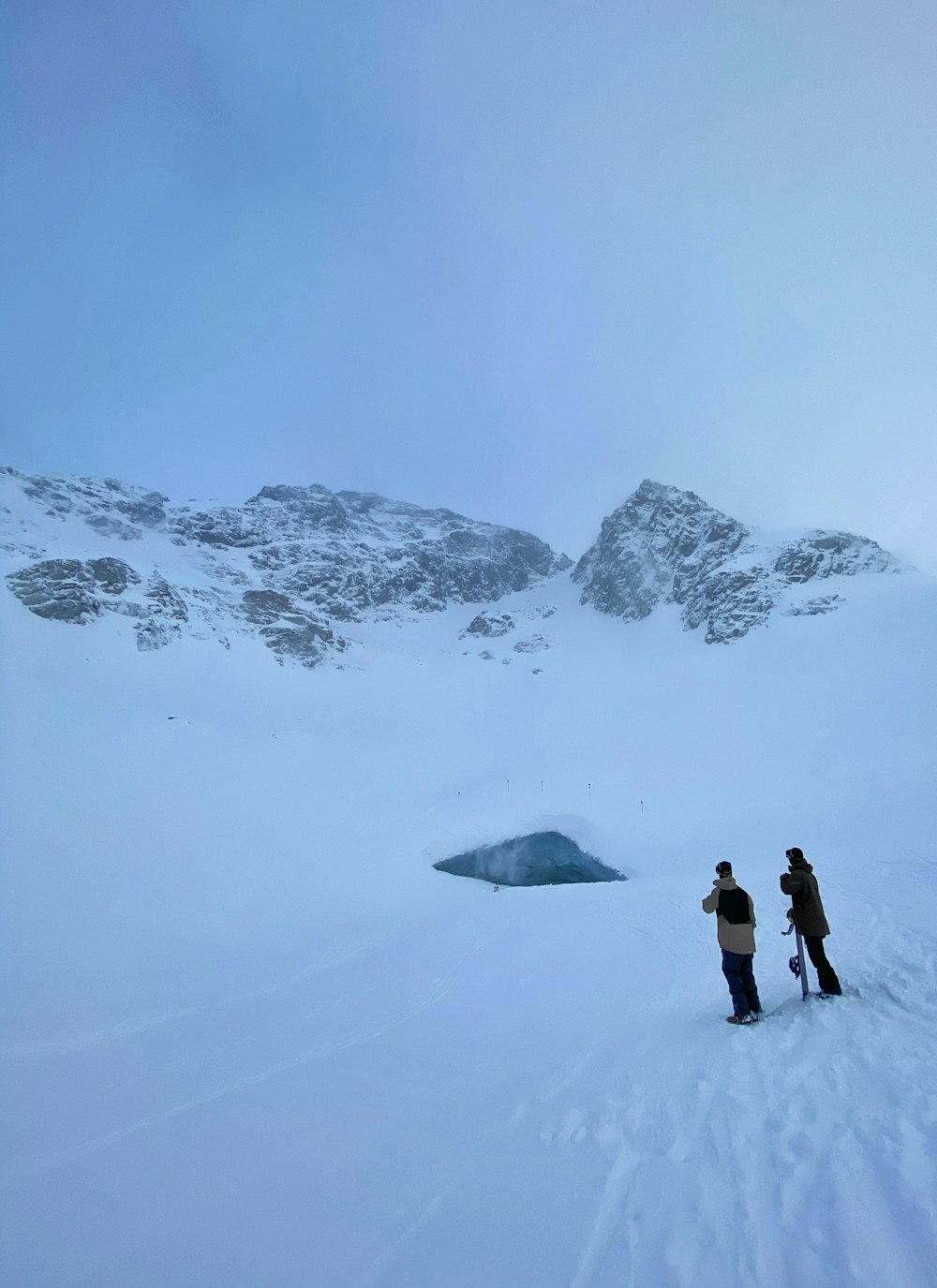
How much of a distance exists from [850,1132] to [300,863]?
22.0 metres

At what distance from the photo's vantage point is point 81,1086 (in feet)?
24.5

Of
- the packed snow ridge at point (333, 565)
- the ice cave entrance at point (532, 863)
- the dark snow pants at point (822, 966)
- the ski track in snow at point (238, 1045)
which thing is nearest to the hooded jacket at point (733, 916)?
the dark snow pants at point (822, 966)

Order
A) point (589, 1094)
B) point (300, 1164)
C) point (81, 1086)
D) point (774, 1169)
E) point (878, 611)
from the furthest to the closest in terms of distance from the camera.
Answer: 1. point (878, 611)
2. point (81, 1086)
3. point (589, 1094)
4. point (300, 1164)
5. point (774, 1169)

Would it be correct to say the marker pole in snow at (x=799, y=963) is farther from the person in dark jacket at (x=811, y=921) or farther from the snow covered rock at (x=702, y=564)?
the snow covered rock at (x=702, y=564)

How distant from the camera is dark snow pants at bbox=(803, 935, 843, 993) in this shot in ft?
21.8

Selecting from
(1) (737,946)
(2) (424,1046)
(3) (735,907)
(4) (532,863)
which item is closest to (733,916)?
(3) (735,907)

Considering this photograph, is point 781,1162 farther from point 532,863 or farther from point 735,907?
point 532,863

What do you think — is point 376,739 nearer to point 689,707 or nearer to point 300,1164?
point 689,707

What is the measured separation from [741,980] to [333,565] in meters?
94.2

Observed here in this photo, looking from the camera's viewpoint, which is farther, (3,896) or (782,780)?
(782,780)

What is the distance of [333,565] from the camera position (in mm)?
95500

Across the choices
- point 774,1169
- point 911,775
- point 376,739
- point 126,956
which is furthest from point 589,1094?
point 376,739

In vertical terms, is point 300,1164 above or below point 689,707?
below

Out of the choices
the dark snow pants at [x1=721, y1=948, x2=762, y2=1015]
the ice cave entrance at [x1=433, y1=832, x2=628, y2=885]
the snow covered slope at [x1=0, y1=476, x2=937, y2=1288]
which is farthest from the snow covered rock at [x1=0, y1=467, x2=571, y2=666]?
the dark snow pants at [x1=721, y1=948, x2=762, y2=1015]
